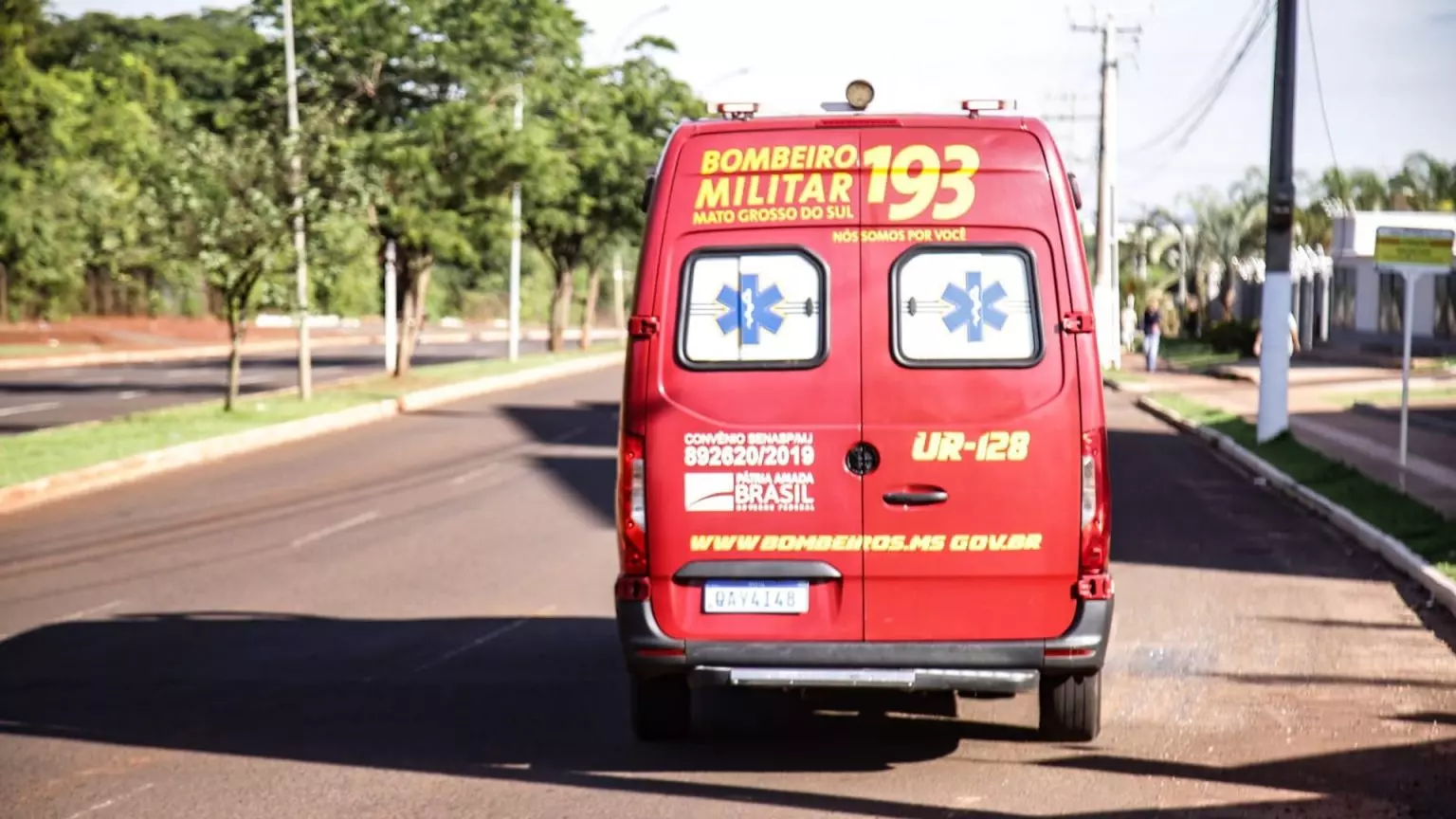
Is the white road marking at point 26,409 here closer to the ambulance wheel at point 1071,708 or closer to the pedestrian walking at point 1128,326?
the ambulance wheel at point 1071,708

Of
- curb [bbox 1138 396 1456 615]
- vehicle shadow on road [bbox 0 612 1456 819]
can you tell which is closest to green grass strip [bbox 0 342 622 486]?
vehicle shadow on road [bbox 0 612 1456 819]

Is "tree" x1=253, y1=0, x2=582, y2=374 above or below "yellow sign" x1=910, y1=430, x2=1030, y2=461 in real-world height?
above

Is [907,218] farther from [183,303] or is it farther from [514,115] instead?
[183,303]

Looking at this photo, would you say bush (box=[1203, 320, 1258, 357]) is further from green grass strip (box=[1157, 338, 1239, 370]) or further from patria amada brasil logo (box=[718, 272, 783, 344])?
patria amada brasil logo (box=[718, 272, 783, 344])

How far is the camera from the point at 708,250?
750 cm

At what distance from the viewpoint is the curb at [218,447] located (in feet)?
62.7

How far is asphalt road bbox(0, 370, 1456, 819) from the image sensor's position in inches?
286

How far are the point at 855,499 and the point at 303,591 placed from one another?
257 inches

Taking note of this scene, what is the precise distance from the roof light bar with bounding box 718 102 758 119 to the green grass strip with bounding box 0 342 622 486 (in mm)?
13039

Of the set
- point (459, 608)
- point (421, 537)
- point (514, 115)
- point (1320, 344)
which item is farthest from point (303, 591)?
point (1320, 344)

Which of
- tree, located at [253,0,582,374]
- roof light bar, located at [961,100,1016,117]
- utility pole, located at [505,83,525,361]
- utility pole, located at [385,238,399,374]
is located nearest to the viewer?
roof light bar, located at [961,100,1016,117]

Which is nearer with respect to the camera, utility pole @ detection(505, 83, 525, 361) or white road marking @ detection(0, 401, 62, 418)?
white road marking @ detection(0, 401, 62, 418)

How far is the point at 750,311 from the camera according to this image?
7.49 metres

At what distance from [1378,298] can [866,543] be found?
4779cm
